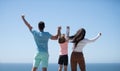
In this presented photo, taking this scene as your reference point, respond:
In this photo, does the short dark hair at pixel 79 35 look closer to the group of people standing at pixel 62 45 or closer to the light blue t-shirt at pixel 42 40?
the group of people standing at pixel 62 45

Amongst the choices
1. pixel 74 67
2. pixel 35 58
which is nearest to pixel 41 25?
pixel 35 58

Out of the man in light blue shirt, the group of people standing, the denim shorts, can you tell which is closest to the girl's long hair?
the group of people standing

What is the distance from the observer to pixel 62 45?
13.6 meters

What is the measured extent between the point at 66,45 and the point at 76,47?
1.01 m

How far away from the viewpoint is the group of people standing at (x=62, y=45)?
12.1m

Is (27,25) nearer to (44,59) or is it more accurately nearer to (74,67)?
(44,59)

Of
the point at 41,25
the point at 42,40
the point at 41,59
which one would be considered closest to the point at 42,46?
the point at 42,40

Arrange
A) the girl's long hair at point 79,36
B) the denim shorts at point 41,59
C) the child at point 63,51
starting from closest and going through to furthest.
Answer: the denim shorts at point 41,59
the girl's long hair at point 79,36
the child at point 63,51

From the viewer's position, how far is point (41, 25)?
12.2 metres

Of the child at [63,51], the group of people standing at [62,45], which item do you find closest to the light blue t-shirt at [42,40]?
the group of people standing at [62,45]

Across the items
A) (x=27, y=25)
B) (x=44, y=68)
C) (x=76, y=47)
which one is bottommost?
(x=44, y=68)

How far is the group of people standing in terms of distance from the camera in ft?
39.8

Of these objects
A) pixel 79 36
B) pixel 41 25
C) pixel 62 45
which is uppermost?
pixel 41 25

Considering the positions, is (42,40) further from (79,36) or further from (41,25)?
(79,36)
